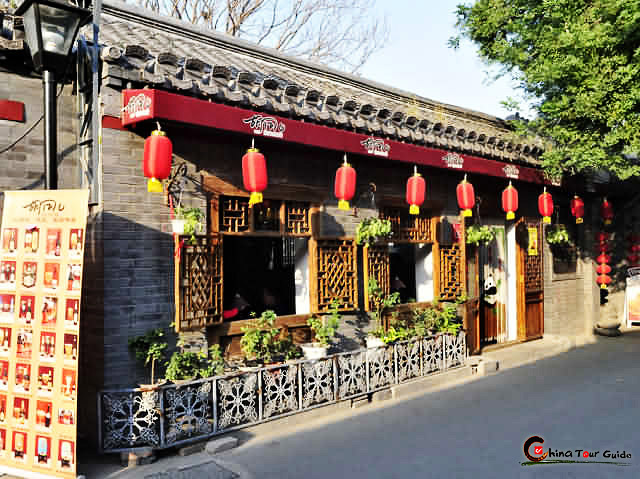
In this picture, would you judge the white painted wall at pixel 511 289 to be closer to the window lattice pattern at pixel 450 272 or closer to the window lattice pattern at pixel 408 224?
the window lattice pattern at pixel 450 272

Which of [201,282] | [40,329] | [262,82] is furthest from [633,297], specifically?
[40,329]

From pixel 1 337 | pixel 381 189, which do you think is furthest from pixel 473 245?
pixel 1 337

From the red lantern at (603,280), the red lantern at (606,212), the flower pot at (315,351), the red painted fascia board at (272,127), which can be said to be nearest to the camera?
the red painted fascia board at (272,127)

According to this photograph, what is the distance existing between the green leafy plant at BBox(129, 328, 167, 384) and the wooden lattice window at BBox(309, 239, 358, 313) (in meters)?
2.41

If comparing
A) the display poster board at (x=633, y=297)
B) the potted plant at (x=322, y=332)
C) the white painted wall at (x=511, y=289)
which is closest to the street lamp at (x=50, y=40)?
the potted plant at (x=322, y=332)

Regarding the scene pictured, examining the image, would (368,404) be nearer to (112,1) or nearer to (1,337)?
(1,337)

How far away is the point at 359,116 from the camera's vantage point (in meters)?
8.00

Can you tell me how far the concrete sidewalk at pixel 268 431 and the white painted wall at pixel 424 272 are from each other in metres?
1.34

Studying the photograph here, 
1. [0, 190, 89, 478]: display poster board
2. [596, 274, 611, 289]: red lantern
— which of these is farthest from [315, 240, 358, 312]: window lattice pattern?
[596, 274, 611, 289]: red lantern

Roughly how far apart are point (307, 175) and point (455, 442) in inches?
151

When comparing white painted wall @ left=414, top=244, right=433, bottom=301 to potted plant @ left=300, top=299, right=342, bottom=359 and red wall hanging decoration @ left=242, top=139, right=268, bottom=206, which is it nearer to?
potted plant @ left=300, top=299, right=342, bottom=359

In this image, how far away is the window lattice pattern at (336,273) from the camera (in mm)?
7762

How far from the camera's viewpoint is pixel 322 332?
24.0 feet

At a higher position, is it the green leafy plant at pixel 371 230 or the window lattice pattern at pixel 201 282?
the green leafy plant at pixel 371 230
